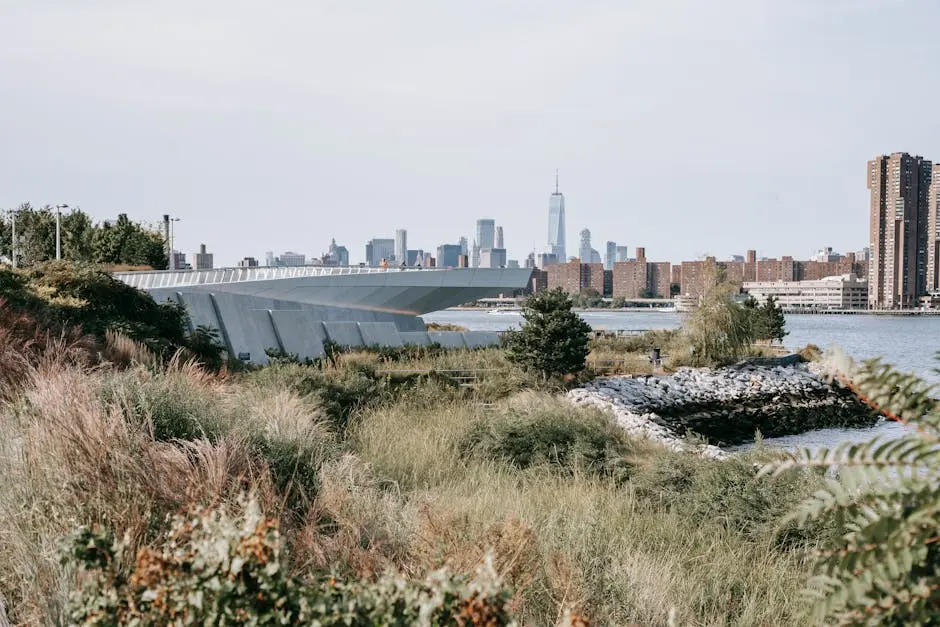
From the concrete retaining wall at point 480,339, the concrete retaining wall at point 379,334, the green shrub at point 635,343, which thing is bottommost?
the green shrub at point 635,343

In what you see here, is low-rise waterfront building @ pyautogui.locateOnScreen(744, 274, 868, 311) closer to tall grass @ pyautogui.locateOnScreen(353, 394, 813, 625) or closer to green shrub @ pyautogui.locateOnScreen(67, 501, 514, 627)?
tall grass @ pyautogui.locateOnScreen(353, 394, 813, 625)

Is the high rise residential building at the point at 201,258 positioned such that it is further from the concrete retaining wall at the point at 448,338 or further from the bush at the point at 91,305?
the bush at the point at 91,305

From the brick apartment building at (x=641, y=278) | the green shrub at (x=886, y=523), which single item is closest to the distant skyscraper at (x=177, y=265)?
the green shrub at (x=886, y=523)

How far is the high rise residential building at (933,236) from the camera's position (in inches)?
5133

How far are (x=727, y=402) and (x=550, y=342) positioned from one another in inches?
265

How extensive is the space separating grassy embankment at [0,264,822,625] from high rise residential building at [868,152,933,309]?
423 ft

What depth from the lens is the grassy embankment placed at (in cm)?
392

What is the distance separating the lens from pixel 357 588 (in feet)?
7.31

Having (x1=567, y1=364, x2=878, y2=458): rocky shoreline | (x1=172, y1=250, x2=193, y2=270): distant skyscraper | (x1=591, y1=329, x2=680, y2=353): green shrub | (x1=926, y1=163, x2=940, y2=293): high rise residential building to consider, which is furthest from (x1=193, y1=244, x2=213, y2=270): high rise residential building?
(x1=926, y1=163, x2=940, y2=293): high rise residential building

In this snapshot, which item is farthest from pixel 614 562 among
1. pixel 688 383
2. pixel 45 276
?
pixel 688 383

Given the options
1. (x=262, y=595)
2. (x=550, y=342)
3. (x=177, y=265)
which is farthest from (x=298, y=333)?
(x=177, y=265)

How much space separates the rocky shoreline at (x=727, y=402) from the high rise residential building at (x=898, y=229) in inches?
4167

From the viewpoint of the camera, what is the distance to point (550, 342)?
20.7 m

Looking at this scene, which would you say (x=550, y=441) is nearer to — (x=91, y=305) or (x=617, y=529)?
(x=617, y=529)
